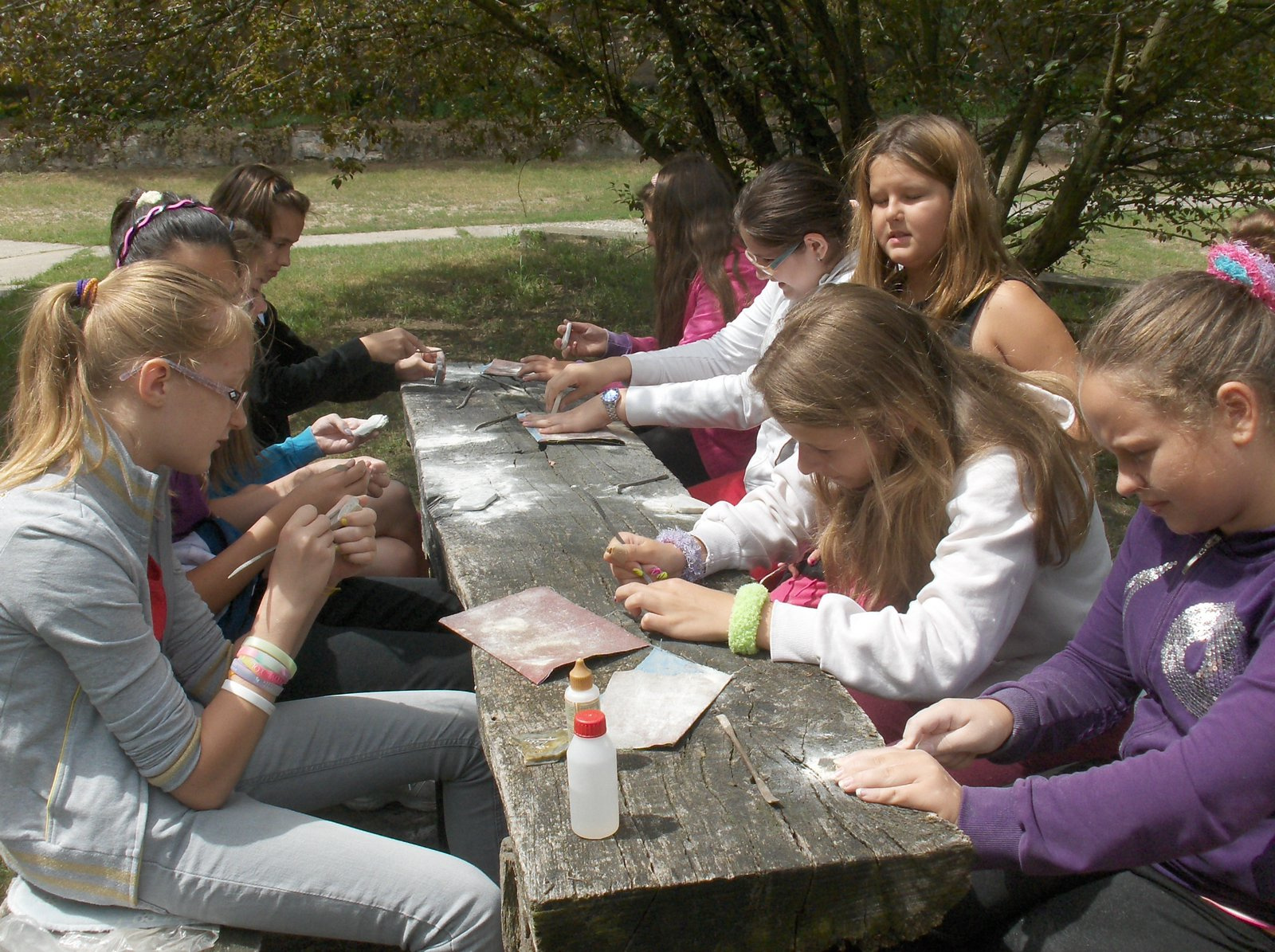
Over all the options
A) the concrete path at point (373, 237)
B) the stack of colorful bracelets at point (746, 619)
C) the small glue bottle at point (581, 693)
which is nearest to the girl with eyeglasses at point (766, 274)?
the stack of colorful bracelets at point (746, 619)

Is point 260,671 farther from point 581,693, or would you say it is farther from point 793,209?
point 793,209

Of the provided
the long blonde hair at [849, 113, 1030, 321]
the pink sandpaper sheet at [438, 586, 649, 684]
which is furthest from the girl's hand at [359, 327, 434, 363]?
the pink sandpaper sheet at [438, 586, 649, 684]

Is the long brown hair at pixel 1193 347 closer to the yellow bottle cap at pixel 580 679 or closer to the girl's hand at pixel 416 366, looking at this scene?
the yellow bottle cap at pixel 580 679

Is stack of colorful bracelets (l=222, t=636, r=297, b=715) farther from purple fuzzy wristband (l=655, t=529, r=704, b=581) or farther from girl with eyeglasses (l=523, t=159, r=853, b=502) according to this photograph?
girl with eyeglasses (l=523, t=159, r=853, b=502)

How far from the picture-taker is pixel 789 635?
1.79 meters

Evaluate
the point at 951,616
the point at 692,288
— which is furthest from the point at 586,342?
the point at 951,616

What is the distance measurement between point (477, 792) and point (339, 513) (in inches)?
24.3

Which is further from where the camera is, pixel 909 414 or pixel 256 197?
pixel 256 197

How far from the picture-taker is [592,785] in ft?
4.43

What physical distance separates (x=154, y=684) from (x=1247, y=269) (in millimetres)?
1680

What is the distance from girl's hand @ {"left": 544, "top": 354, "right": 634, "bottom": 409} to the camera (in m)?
3.39

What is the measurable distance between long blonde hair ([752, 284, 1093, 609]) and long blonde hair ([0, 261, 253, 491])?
100cm

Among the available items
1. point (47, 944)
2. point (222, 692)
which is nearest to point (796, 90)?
point (222, 692)

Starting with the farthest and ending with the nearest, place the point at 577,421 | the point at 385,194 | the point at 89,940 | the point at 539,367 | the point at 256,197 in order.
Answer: the point at 385,194 → the point at 539,367 → the point at 256,197 → the point at 577,421 → the point at 89,940
